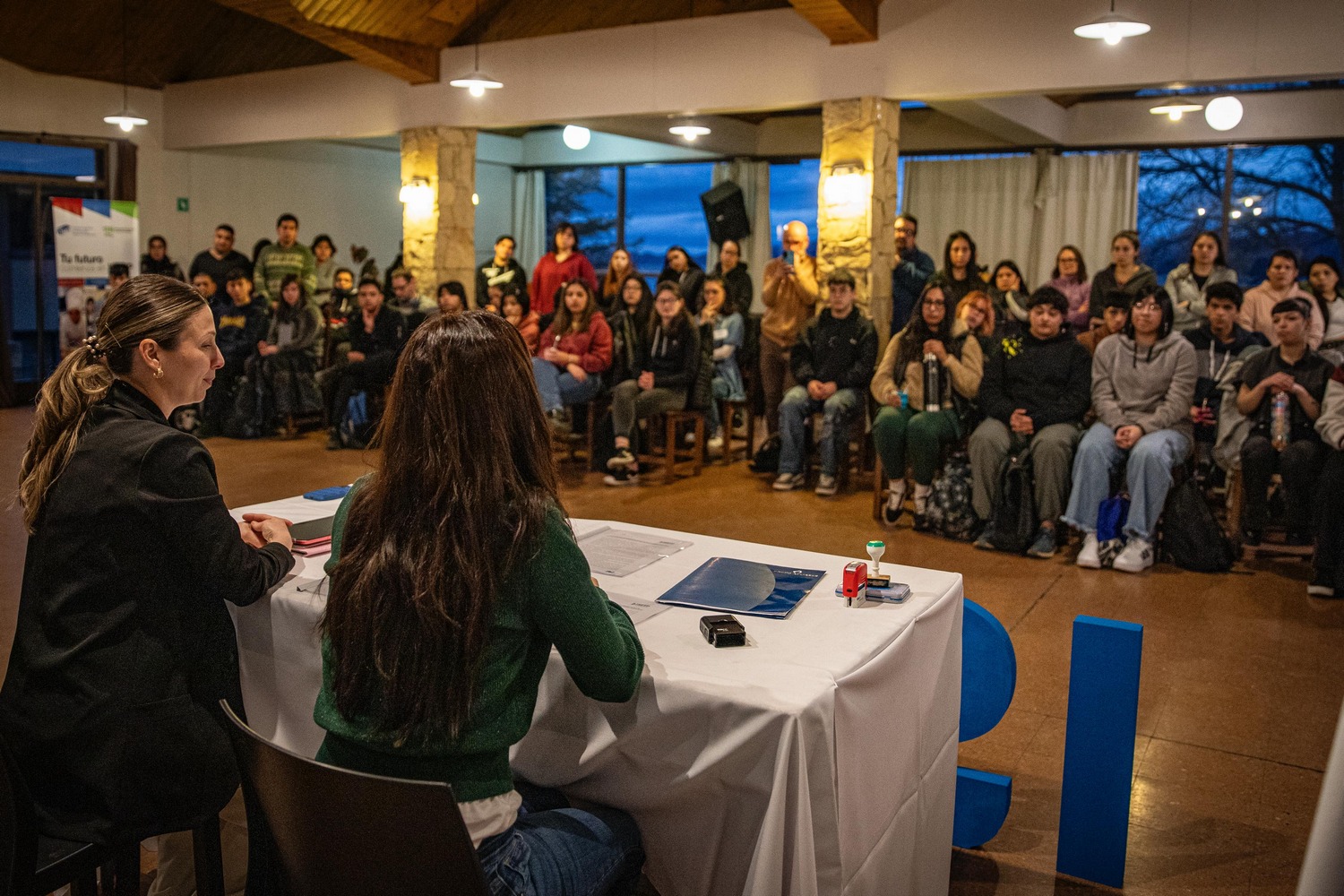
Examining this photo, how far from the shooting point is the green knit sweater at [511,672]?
4.77 feet

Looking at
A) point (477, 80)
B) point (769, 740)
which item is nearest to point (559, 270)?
point (477, 80)

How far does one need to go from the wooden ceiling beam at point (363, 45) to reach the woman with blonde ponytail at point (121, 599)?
6.80 meters

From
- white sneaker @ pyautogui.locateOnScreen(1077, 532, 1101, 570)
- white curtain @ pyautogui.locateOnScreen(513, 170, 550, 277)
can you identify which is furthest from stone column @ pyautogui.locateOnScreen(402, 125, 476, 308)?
white sneaker @ pyautogui.locateOnScreen(1077, 532, 1101, 570)

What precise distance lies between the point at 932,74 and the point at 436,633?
258 inches

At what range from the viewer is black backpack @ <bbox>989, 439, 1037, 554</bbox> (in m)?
5.18

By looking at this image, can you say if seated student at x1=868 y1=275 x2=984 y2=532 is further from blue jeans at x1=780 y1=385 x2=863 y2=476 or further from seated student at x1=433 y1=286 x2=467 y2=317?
seated student at x1=433 y1=286 x2=467 y2=317

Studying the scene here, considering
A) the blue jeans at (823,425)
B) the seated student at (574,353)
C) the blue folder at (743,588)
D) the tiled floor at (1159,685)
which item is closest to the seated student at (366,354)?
the seated student at (574,353)

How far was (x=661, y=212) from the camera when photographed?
13.7 m

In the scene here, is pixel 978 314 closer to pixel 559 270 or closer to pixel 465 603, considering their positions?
pixel 559 270

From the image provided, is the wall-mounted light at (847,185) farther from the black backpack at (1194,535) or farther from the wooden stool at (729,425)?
the black backpack at (1194,535)

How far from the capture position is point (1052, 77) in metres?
6.78

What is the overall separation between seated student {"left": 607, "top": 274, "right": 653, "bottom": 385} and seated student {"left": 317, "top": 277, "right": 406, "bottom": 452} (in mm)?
1659

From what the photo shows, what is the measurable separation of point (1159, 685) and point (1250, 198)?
7996mm

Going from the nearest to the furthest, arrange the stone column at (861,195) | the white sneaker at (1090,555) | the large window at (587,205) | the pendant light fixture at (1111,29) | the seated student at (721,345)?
the white sneaker at (1090,555)
the pendant light fixture at (1111,29)
the seated student at (721,345)
the stone column at (861,195)
the large window at (587,205)
